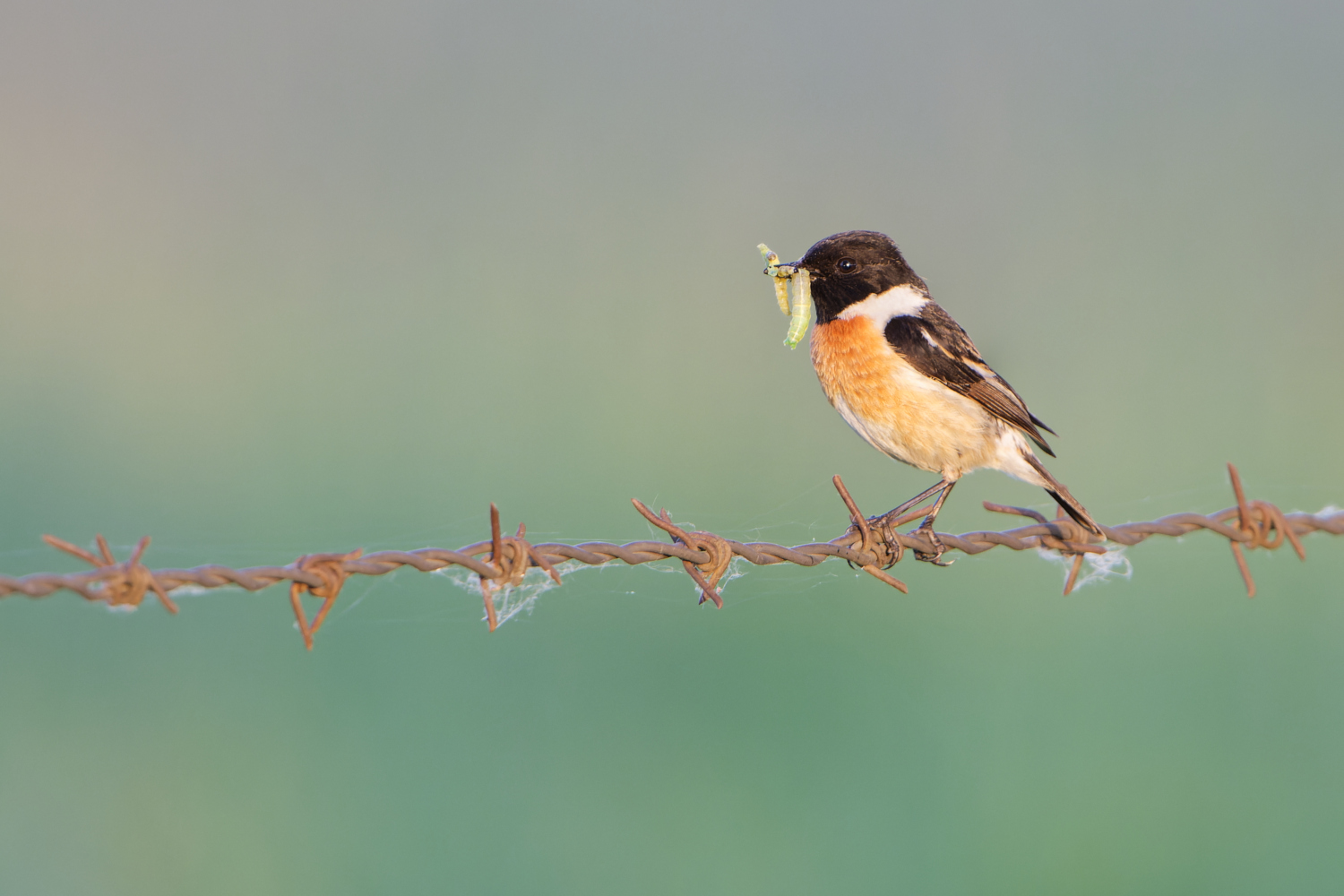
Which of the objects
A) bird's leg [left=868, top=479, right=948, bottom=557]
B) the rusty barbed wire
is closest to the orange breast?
bird's leg [left=868, top=479, right=948, bottom=557]

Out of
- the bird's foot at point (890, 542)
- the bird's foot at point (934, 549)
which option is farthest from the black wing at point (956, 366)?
the bird's foot at point (890, 542)

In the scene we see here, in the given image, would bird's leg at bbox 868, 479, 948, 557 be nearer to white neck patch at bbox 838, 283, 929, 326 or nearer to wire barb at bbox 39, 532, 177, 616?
white neck patch at bbox 838, 283, 929, 326

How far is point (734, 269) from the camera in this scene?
8.13 meters

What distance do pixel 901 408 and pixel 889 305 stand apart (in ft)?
1.94

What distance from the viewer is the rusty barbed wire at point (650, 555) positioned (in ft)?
6.65

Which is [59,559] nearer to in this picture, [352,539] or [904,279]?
[352,539]

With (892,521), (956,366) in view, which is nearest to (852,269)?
(956,366)

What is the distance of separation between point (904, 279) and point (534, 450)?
9.75 feet

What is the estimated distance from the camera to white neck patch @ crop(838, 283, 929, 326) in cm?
430

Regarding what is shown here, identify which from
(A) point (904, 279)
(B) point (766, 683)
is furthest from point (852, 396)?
(B) point (766, 683)

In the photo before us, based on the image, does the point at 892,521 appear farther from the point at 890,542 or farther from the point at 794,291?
the point at 794,291

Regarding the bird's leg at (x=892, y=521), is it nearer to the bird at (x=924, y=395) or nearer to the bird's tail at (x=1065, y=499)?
the bird at (x=924, y=395)

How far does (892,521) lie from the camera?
3.77 m

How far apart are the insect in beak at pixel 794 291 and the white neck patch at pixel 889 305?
0.57ft
